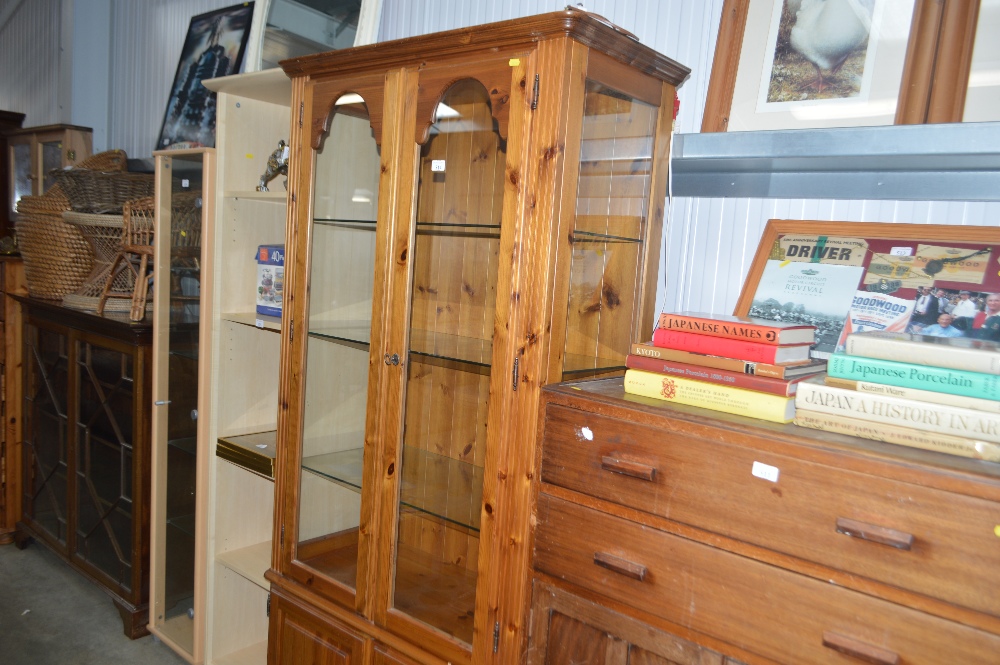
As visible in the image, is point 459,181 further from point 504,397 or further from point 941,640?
point 941,640

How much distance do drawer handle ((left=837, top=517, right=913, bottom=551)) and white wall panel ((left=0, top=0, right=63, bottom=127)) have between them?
14.1 feet

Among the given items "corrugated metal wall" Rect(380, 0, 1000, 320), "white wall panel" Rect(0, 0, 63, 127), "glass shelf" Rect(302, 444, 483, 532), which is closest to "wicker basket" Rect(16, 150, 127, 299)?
"white wall panel" Rect(0, 0, 63, 127)

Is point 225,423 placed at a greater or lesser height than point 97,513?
greater

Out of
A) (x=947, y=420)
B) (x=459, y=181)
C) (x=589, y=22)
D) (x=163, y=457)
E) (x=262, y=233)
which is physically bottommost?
(x=163, y=457)

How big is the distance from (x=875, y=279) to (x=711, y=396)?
0.44 metres

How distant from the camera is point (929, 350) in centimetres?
105

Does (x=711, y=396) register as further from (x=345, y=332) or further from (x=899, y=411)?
(x=345, y=332)

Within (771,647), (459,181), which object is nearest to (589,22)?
(459,181)

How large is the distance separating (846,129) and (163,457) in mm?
2381

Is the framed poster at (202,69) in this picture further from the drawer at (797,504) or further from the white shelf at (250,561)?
the drawer at (797,504)

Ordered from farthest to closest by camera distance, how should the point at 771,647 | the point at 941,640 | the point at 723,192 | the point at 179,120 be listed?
the point at 179,120, the point at 723,192, the point at 771,647, the point at 941,640

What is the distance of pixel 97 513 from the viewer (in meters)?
2.88

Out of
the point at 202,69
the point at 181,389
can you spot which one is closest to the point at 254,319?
the point at 181,389

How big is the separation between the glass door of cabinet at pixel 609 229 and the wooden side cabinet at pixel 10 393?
297 cm
